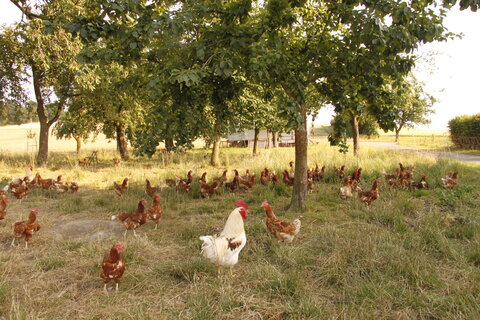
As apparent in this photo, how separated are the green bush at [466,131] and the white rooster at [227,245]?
84.3 feet

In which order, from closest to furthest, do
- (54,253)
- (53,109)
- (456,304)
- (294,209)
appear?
(456,304)
(54,253)
(294,209)
(53,109)

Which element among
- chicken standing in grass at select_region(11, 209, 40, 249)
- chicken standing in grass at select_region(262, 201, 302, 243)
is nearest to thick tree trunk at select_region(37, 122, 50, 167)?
chicken standing in grass at select_region(11, 209, 40, 249)

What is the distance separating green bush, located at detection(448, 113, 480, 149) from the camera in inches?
897

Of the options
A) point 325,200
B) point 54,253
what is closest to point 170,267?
point 54,253

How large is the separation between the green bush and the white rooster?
84.3 feet

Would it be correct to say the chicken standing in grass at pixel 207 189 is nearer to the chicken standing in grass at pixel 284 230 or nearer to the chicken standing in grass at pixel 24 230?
the chicken standing in grass at pixel 284 230

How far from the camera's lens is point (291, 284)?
342cm

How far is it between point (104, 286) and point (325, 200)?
5574mm

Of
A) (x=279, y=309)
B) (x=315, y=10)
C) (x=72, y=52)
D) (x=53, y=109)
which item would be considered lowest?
(x=279, y=309)

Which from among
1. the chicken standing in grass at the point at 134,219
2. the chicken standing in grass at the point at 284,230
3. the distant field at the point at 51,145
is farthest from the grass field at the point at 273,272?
the distant field at the point at 51,145

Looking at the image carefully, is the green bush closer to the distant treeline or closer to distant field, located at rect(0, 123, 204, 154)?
distant field, located at rect(0, 123, 204, 154)

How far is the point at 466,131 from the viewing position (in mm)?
23781

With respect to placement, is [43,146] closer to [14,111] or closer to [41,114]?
[41,114]

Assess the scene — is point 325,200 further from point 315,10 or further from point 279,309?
point 279,309
